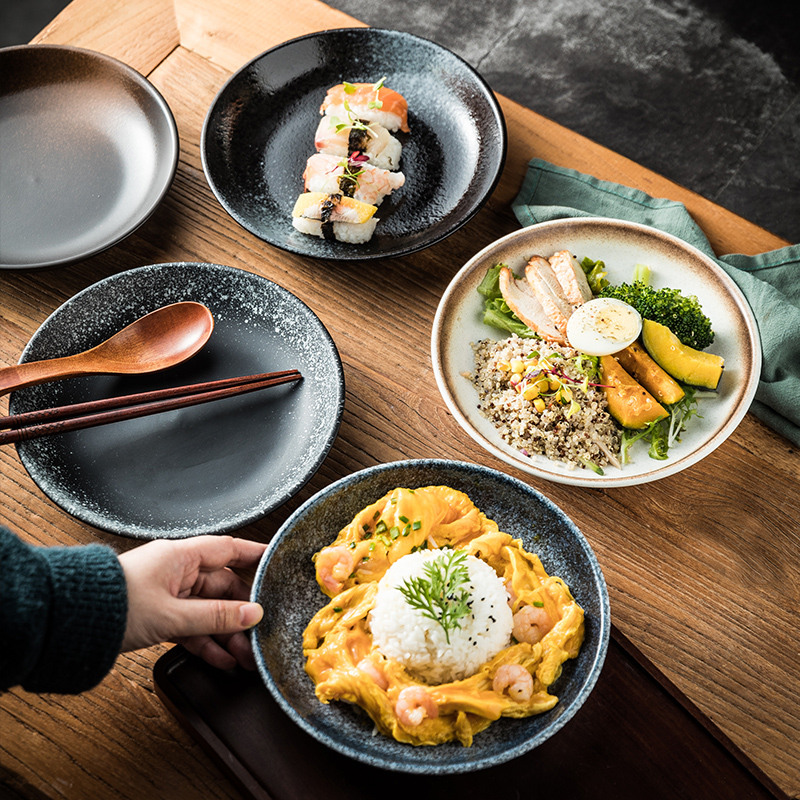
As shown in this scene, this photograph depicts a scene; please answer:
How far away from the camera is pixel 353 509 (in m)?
1.32

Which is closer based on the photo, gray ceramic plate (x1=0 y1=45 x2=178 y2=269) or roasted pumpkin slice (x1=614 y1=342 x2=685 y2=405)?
roasted pumpkin slice (x1=614 y1=342 x2=685 y2=405)

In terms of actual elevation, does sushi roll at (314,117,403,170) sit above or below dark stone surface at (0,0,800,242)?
above

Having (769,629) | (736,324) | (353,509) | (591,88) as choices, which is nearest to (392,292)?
(353,509)

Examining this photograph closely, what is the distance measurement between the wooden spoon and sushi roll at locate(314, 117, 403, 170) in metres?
0.61

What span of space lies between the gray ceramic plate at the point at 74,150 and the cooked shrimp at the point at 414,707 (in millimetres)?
1314

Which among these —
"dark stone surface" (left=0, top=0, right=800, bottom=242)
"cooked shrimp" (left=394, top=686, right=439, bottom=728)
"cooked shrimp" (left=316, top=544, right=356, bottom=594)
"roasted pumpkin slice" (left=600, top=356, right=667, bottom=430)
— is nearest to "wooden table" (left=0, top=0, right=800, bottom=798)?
"roasted pumpkin slice" (left=600, top=356, right=667, bottom=430)

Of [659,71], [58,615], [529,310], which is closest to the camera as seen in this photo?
[58,615]

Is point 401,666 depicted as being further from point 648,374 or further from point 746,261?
point 746,261

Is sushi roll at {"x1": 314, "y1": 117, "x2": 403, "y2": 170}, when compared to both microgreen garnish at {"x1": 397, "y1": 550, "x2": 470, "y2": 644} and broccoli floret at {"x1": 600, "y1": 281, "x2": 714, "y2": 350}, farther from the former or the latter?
microgreen garnish at {"x1": 397, "y1": 550, "x2": 470, "y2": 644}

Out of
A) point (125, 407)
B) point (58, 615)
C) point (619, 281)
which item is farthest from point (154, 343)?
point (619, 281)

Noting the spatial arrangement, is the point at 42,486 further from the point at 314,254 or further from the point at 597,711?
the point at 597,711

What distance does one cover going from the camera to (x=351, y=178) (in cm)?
176

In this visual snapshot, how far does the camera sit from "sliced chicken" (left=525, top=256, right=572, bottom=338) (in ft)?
5.27

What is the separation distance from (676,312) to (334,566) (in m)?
0.93
